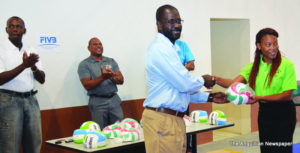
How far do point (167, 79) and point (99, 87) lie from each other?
99.6 inches

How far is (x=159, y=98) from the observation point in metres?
2.71

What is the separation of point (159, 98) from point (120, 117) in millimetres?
2558

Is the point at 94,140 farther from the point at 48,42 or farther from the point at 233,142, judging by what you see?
the point at 233,142

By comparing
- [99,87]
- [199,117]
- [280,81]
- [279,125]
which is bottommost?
[199,117]

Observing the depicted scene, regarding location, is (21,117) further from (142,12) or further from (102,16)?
(142,12)

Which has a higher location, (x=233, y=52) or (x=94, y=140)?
(x=233, y=52)

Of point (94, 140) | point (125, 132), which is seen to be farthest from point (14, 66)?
point (125, 132)

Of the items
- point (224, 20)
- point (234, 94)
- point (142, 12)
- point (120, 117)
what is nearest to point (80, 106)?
point (120, 117)

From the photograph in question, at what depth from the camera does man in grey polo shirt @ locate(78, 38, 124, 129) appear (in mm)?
5016

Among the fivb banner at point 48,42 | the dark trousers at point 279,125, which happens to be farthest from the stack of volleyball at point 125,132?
the fivb banner at point 48,42

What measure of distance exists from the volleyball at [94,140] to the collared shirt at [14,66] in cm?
103

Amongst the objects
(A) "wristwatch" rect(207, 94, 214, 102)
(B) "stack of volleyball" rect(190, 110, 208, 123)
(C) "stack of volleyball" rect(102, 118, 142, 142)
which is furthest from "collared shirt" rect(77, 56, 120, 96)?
(A) "wristwatch" rect(207, 94, 214, 102)

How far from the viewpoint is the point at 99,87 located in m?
5.05

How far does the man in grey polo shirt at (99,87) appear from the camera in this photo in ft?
16.5
